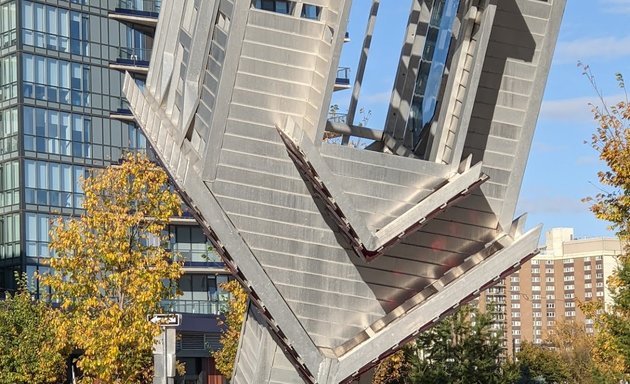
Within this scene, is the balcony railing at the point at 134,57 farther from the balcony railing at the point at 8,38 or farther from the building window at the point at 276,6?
the building window at the point at 276,6

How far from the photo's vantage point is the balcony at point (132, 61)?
98688mm

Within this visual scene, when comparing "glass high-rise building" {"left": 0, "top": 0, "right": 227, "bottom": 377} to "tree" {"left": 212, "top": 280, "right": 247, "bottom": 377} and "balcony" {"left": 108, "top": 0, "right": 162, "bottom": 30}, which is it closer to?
"balcony" {"left": 108, "top": 0, "right": 162, "bottom": 30}

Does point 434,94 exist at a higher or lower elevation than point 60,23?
lower

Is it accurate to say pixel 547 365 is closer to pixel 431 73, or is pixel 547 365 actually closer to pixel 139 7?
pixel 139 7

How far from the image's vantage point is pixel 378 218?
2922cm

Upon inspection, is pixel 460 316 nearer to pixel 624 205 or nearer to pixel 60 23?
pixel 624 205

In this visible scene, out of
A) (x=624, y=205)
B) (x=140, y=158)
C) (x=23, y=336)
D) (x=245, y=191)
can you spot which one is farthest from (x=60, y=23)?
(x=245, y=191)

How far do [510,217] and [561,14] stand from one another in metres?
4.42

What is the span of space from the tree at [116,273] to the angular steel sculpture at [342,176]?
18.7 m

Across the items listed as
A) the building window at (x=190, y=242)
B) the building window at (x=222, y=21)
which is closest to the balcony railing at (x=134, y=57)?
the building window at (x=190, y=242)

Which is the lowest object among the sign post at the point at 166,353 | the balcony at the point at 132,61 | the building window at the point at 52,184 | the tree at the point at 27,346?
the sign post at the point at 166,353

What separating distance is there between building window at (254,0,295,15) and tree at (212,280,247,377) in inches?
939

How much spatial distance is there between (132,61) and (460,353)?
46669 mm

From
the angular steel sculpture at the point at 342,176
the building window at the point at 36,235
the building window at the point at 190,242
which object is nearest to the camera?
the angular steel sculpture at the point at 342,176
